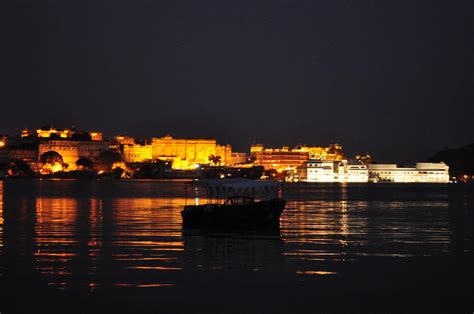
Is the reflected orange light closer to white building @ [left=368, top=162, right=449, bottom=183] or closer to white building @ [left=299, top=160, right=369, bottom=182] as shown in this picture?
white building @ [left=299, top=160, right=369, bottom=182]

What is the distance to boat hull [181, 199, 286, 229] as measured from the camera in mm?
33781

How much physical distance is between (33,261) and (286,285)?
7426 millimetres

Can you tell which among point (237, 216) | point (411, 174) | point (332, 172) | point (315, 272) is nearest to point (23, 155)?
point (332, 172)

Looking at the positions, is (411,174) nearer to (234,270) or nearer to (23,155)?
(23,155)

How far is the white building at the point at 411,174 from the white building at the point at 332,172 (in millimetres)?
2926

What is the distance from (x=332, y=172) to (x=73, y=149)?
57724 millimetres

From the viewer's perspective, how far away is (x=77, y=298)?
17.4m

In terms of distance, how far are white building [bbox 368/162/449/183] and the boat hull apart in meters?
154

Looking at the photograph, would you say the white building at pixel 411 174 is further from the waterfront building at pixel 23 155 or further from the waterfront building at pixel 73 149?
the waterfront building at pixel 23 155

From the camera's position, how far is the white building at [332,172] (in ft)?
600

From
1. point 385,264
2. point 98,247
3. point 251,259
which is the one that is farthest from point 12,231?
point 385,264

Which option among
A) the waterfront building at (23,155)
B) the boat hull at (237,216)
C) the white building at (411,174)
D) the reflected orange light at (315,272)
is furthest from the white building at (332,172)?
the reflected orange light at (315,272)

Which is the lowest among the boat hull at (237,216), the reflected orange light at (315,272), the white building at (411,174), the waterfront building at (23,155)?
the reflected orange light at (315,272)

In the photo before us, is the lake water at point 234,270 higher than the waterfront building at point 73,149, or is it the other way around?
the waterfront building at point 73,149
